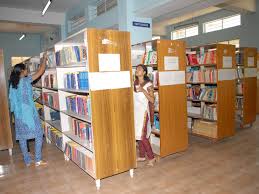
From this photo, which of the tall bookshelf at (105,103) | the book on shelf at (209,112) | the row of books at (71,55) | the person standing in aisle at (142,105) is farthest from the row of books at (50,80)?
the book on shelf at (209,112)

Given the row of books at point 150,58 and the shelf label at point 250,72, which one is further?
the shelf label at point 250,72

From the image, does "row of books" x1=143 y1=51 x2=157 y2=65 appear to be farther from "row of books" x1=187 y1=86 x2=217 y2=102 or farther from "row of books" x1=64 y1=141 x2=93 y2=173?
"row of books" x1=64 y1=141 x2=93 y2=173

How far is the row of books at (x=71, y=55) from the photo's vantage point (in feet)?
11.4

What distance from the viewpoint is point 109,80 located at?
3.10 m

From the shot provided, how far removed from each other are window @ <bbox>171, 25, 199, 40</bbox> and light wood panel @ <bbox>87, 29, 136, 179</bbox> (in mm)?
8626

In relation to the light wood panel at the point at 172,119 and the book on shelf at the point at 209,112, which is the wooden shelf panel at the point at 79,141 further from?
the book on shelf at the point at 209,112

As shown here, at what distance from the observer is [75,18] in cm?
862

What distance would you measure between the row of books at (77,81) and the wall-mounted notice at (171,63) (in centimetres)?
153

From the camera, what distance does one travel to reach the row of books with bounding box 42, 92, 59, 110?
4.72 metres

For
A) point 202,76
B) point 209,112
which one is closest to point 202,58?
point 202,76

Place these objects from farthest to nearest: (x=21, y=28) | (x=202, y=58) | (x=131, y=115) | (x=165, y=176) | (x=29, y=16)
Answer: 1. (x=21, y=28)
2. (x=29, y=16)
3. (x=202, y=58)
4. (x=165, y=176)
5. (x=131, y=115)

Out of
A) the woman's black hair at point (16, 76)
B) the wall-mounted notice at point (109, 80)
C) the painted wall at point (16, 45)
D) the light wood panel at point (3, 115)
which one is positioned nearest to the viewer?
the wall-mounted notice at point (109, 80)

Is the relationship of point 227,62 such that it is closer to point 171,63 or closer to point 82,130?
point 171,63

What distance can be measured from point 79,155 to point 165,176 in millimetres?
1409
